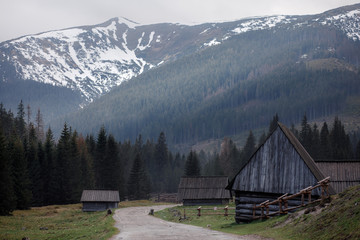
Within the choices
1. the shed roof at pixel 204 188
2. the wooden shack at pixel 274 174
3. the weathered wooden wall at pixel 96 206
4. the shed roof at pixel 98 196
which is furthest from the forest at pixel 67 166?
the wooden shack at pixel 274 174

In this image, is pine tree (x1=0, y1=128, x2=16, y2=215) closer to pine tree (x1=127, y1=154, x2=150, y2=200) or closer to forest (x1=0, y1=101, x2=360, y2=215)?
forest (x1=0, y1=101, x2=360, y2=215)

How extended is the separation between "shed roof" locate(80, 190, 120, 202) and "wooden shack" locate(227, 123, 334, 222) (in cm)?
4671

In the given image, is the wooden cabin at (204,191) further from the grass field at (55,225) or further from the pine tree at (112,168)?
the pine tree at (112,168)

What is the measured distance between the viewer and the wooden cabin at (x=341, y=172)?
4728 cm

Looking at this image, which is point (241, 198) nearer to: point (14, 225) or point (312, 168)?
point (312, 168)

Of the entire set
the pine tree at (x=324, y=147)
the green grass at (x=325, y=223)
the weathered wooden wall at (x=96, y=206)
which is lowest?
Answer: the weathered wooden wall at (x=96, y=206)

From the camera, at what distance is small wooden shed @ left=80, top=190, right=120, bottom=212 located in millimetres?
80250

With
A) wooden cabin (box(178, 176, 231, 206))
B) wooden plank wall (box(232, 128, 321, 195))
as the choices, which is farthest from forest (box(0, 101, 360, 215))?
wooden plank wall (box(232, 128, 321, 195))

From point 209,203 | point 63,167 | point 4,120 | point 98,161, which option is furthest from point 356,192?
point 4,120

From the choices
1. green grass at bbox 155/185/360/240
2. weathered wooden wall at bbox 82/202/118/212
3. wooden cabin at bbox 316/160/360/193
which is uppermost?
wooden cabin at bbox 316/160/360/193

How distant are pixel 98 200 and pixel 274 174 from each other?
167 feet

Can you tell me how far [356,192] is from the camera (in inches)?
1021

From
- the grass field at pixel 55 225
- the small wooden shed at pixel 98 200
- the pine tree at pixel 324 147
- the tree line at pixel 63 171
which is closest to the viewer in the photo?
the grass field at pixel 55 225

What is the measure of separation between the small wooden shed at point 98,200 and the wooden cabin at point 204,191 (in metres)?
12.4
